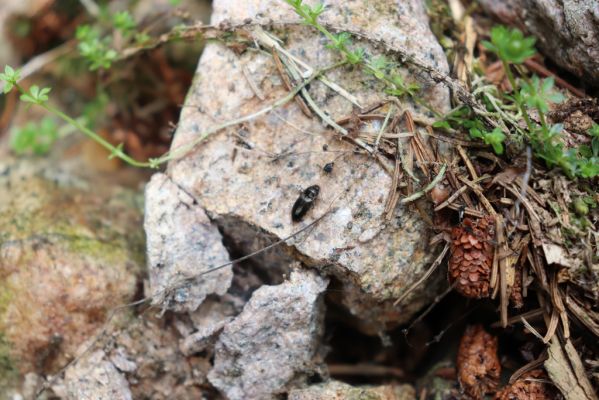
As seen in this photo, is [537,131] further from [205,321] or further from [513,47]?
[205,321]

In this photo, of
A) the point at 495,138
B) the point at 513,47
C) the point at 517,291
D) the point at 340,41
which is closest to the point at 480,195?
the point at 495,138

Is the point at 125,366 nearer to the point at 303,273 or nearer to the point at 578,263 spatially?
the point at 303,273

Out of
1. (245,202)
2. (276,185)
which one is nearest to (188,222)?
(245,202)

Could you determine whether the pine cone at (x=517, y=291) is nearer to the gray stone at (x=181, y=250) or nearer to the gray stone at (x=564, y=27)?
the gray stone at (x=564, y=27)

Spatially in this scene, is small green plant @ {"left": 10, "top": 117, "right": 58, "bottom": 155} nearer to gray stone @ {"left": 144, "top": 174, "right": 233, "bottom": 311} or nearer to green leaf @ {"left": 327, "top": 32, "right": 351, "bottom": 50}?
gray stone @ {"left": 144, "top": 174, "right": 233, "bottom": 311}

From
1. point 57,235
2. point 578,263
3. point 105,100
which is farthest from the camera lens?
point 105,100

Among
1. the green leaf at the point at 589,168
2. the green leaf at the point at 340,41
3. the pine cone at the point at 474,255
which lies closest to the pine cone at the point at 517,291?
the pine cone at the point at 474,255
